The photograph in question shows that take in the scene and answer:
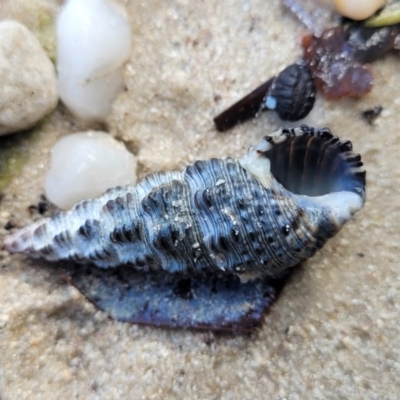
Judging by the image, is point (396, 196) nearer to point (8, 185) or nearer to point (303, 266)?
point (303, 266)

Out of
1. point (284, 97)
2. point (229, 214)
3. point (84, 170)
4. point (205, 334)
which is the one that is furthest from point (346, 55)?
point (205, 334)

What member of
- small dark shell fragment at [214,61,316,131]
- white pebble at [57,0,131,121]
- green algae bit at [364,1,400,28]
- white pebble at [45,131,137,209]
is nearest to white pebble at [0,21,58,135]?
white pebble at [57,0,131,121]

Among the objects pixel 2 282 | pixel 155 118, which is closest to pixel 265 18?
pixel 155 118

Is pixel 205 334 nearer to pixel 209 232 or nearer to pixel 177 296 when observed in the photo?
pixel 177 296

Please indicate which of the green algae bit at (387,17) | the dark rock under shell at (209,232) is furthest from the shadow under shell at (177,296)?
the green algae bit at (387,17)

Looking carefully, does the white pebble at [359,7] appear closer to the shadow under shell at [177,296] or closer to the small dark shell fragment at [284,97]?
the small dark shell fragment at [284,97]

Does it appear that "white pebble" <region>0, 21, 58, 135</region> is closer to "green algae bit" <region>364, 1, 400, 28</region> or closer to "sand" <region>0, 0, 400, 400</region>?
"sand" <region>0, 0, 400, 400</region>
